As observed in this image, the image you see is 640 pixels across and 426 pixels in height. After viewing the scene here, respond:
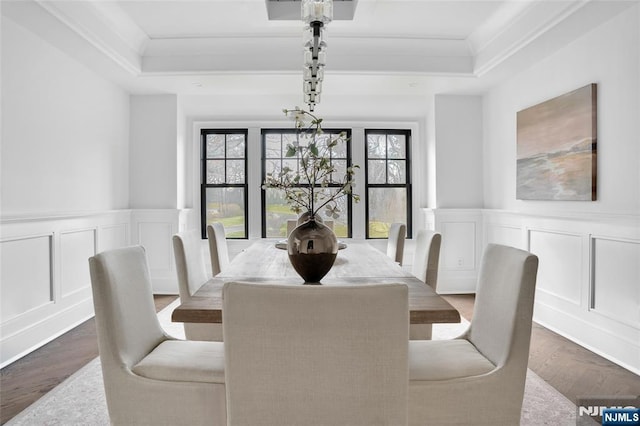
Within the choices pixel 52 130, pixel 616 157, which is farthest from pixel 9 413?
pixel 616 157

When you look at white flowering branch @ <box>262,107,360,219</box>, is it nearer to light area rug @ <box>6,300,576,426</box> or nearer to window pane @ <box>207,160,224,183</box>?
window pane @ <box>207,160,224,183</box>

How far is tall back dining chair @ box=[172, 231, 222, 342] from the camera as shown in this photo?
217 centimetres

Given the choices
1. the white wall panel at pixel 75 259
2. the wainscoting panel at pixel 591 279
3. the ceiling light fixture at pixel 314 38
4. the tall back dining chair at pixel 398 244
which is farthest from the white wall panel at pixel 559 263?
the white wall panel at pixel 75 259

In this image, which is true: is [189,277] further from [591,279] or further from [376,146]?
[376,146]

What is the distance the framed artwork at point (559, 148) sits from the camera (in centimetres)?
315

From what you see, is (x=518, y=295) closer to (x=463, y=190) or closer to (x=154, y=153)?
(x=463, y=190)

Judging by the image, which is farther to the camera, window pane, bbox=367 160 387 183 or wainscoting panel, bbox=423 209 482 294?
window pane, bbox=367 160 387 183

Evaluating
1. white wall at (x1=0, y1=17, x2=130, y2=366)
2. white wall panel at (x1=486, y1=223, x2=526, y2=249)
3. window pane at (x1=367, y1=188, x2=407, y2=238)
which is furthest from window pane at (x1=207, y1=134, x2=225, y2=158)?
white wall panel at (x1=486, y1=223, x2=526, y2=249)

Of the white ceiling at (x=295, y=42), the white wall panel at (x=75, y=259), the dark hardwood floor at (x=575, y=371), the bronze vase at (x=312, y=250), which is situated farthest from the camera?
the white wall panel at (x=75, y=259)

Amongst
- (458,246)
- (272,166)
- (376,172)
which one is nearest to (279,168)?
(272,166)

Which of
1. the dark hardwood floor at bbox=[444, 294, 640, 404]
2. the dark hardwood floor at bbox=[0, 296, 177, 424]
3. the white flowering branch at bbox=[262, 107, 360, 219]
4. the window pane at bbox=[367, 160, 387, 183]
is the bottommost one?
the dark hardwood floor at bbox=[444, 294, 640, 404]

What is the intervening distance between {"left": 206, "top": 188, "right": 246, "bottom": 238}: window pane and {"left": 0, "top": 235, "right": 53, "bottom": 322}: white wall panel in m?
2.43

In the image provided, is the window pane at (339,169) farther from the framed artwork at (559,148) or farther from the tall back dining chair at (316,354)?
the tall back dining chair at (316,354)

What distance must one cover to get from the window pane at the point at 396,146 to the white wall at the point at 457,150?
0.78m
